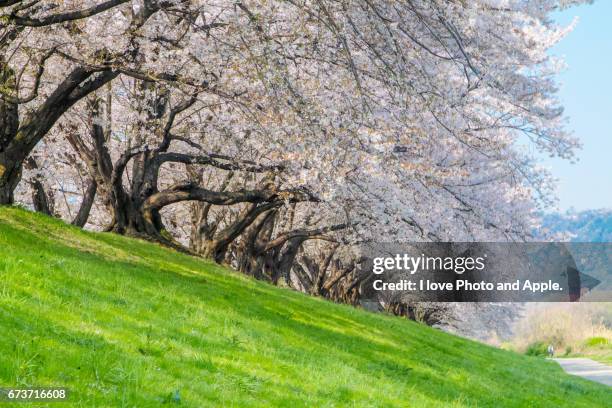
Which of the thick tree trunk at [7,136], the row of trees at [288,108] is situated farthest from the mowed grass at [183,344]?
the row of trees at [288,108]

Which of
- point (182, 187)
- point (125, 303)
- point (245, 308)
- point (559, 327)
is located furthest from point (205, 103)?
point (559, 327)

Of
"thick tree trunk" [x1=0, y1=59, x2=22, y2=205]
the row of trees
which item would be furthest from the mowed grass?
the row of trees

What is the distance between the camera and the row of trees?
14.1 meters

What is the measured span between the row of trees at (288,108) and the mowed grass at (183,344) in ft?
11.2

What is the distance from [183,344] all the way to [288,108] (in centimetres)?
635

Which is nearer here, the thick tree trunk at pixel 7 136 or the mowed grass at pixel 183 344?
the mowed grass at pixel 183 344

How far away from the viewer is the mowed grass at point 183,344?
7.92m

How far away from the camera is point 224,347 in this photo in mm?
11125

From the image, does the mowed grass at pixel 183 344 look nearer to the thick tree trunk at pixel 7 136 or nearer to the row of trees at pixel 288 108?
the thick tree trunk at pixel 7 136

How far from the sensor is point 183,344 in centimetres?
1045

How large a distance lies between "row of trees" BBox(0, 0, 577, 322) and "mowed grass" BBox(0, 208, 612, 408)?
11.2 ft

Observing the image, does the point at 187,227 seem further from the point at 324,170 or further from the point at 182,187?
the point at 324,170

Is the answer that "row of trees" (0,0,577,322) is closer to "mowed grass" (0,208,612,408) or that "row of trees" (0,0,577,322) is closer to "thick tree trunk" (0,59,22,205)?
"thick tree trunk" (0,59,22,205)

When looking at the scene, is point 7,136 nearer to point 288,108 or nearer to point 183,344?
point 288,108
